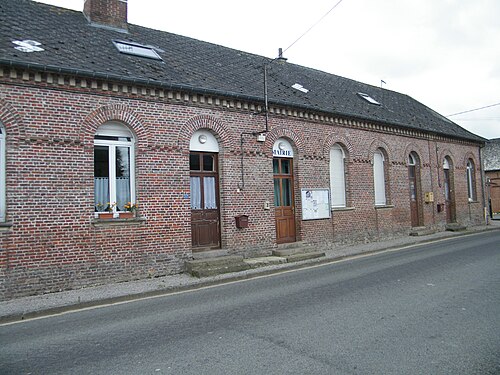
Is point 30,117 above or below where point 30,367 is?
above

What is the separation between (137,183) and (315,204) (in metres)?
6.74

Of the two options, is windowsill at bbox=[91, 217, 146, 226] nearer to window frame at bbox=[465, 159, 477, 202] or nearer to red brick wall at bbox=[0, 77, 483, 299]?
red brick wall at bbox=[0, 77, 483, 299]

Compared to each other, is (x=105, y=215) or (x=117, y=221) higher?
(x=105, y=215)

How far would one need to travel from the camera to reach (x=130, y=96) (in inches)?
413

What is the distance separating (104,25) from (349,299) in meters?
11.9

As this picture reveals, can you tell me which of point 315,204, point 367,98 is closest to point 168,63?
point 315,204

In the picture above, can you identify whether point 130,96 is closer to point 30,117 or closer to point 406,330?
point 30,117

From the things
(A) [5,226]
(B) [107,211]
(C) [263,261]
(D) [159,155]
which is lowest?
(C) [263,261]

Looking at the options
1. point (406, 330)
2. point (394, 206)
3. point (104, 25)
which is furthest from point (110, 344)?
point (394, 206)

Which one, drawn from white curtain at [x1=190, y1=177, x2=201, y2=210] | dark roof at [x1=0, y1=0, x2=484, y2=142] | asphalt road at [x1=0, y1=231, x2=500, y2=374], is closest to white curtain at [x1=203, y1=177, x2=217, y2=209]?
white curtain at [x1=190, y1=177, x2=201, y2=210]

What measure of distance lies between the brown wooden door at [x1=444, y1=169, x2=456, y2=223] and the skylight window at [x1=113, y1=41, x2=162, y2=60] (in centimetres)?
1750

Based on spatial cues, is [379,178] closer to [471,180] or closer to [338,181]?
[338,181]

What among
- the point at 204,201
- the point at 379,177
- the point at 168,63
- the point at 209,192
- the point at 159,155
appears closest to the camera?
the point at 159,155

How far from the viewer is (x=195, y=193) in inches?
472
